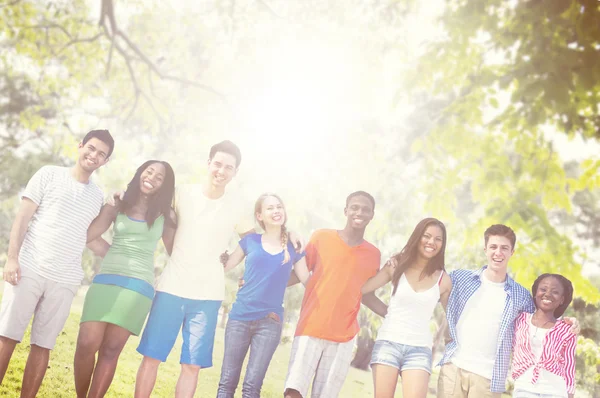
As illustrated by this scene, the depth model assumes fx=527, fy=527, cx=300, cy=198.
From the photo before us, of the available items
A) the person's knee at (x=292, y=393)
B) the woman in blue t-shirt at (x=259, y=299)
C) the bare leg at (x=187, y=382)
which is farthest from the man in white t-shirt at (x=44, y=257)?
the person's knee at (x=292, y=393)

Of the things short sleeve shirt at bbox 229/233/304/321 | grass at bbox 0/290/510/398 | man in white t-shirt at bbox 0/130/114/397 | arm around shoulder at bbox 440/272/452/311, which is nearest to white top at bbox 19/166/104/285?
man in white t-shirt at bbox 0/130/114/397

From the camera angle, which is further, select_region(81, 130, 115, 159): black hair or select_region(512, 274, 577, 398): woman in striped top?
select_region(81, 130, 115, 159): black hair

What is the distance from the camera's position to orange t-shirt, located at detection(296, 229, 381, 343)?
6.86ft

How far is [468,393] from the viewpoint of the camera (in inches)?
77.9

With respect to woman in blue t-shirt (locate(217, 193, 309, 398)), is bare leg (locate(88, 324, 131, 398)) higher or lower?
lower

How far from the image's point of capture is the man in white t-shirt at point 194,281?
2.00m

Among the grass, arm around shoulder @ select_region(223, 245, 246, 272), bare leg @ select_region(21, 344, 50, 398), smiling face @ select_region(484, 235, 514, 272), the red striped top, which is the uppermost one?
smiling face @ select_region(484, 235, 514, 272)

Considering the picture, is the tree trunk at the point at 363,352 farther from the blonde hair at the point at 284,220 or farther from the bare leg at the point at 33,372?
the bare leg at the point at 33,372

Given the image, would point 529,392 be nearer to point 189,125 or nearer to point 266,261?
point 266,261

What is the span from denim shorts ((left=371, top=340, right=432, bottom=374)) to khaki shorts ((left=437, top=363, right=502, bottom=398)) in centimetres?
14

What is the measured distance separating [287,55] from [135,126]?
79.0 inches

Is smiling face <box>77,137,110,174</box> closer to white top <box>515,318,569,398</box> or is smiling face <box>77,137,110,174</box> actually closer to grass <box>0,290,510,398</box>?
grass <box>0,290,510,398</box>

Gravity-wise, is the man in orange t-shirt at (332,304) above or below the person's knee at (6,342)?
above

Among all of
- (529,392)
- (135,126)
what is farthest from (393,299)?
(135,126)
